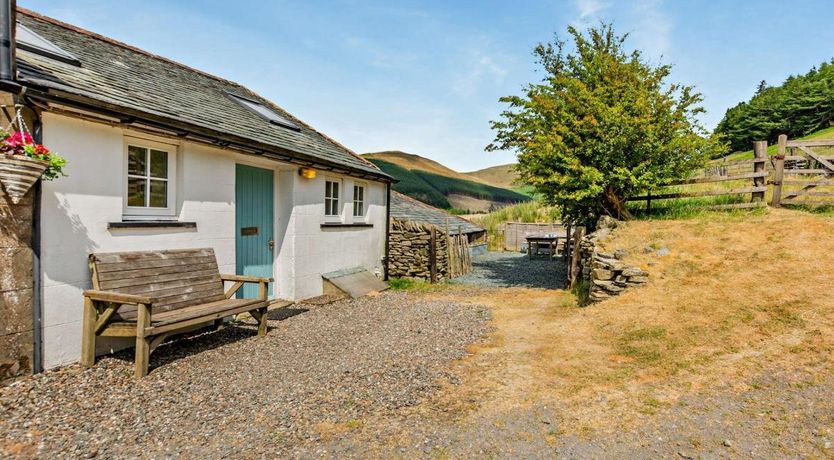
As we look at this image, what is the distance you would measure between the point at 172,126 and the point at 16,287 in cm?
276

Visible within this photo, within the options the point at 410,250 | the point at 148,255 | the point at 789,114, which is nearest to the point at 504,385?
the point at 148,255

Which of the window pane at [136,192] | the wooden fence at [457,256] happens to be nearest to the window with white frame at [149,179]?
the window pane at [136,192]

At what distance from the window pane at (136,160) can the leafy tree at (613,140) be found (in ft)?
28.4

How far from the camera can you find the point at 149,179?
5840mm

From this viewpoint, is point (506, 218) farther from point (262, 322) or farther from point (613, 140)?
point (262, 322)

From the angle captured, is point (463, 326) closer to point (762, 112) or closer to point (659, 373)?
point (659, 373)

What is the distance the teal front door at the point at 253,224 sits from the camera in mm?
7750

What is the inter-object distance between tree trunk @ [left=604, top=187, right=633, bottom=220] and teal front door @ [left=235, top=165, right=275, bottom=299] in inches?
342

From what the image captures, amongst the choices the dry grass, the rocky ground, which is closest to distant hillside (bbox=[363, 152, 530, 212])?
the dry grass

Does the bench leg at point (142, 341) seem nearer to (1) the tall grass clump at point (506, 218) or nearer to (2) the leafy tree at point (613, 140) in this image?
(2) the leafy tree at point (613, 140)

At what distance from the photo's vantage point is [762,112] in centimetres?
5491

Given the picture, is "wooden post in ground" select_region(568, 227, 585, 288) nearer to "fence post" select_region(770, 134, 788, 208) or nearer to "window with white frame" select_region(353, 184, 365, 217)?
"fence post" select_region(770, 134, 788, 208)

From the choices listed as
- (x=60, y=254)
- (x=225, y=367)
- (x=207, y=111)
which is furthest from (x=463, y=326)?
(x=207, y=111)

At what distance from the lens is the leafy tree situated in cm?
972
